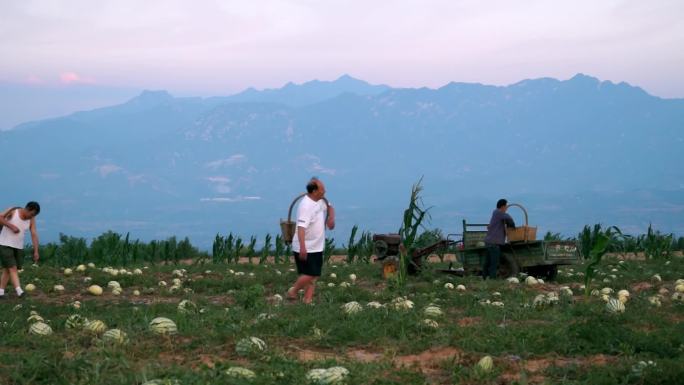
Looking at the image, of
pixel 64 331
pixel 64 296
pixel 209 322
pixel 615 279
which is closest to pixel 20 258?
pixel 64 296

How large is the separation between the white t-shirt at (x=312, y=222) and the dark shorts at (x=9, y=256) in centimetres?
476

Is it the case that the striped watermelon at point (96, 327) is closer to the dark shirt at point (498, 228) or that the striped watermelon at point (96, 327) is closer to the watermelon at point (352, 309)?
the watermelon at point (352, 309)

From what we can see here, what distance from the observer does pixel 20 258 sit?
42.7 ft

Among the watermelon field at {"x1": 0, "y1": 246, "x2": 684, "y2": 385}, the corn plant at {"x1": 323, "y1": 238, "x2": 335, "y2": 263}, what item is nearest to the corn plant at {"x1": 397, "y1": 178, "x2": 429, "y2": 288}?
the watermelon field at {"x1": 0, "y1": 246, "x2": 684, "y2": 385}

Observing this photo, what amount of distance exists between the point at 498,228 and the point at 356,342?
8.11m

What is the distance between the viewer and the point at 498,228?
15227 millimetres

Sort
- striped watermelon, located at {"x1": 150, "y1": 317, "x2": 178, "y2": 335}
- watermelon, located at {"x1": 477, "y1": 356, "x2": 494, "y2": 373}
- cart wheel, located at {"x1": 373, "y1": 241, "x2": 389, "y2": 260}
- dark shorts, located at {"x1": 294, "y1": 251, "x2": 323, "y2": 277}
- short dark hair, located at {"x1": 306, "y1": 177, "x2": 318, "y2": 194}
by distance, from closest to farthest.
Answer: watermelon, located at {"x1": 477, "y1": 356, "x2": 494, "y2": 373} → striped watermelon, located at {"x1": 150, "y1": 317, "x2": 178, "y2": 335} → short dark hair, located at {"x1": 306, "y1": 177, "x2": 318, "y2": 194} → dark shorts, located at {"x1": 294, "y1": 251, "x2": 323, "y2": 277} → cart wheel, located at {"x1": 373, "y1": 241, "x2": 389, "y2": 260}

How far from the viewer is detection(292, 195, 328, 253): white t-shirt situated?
11.1 m

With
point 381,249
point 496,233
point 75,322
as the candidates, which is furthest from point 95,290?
point 496,233

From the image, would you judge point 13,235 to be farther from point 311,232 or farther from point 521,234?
point 521,234

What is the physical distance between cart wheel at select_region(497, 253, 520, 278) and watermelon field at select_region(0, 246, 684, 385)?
3.68 metres

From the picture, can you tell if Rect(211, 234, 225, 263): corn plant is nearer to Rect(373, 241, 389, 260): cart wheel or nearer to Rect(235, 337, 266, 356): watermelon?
Rect(373, 241, 389, 260): cart wheel

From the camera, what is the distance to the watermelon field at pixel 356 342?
20.1ft

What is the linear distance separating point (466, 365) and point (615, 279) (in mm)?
9369
